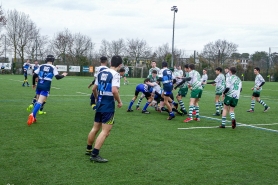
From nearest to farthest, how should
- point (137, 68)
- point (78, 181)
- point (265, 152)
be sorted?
1. point (78, 181)
2. point (265, 152)
3. point (137, 68)

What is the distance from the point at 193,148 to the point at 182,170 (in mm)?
1672

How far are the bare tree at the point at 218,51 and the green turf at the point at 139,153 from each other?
5797 centimetres

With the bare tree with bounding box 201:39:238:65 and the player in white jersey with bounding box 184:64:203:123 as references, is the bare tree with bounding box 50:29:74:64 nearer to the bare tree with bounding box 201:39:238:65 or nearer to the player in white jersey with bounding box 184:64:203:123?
the bare tree with bounding box 201:39:238:65

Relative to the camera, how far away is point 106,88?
5984mm

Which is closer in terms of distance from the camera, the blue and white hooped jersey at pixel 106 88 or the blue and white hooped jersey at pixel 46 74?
the blue and white hooped jersey at pixel 106 88

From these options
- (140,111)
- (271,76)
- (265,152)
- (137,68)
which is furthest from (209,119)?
(271,76)

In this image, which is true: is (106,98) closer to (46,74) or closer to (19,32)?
(46,74)

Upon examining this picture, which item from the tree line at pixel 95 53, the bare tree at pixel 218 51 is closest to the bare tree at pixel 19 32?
the tree line at pixel 95 53

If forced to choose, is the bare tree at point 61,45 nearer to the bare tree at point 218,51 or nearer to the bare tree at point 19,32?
the bare tree at point 19,32

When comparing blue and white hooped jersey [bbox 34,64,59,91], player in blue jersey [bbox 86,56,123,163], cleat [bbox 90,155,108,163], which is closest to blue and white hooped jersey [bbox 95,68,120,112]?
player in blue jersey [bbox 86,56,123,163]

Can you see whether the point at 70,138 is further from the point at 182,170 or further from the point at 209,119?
the point at 209,119

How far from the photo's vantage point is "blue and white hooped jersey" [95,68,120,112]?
5957 mm

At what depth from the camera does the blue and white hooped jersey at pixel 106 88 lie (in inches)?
235

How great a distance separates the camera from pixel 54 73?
32.2ft
